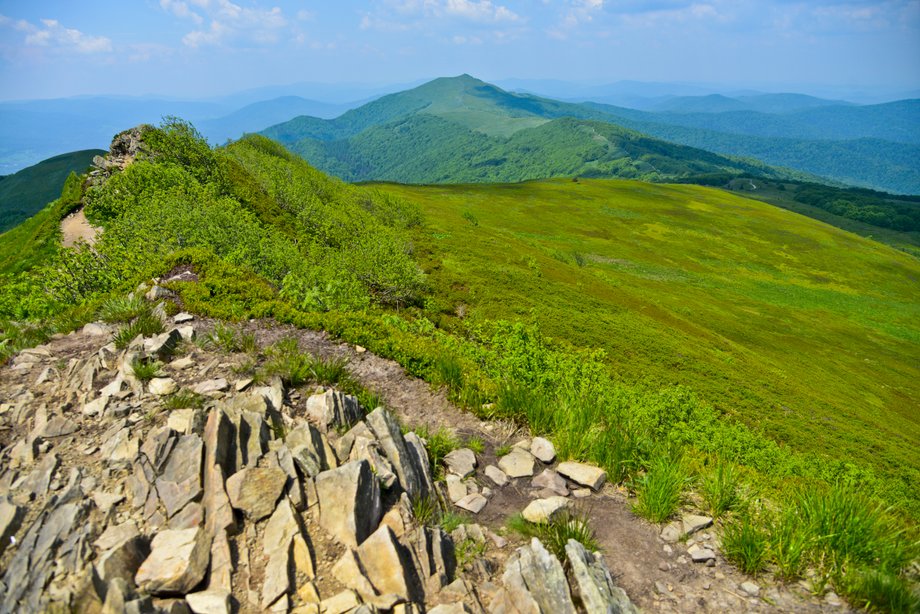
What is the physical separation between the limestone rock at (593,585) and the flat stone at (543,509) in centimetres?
98

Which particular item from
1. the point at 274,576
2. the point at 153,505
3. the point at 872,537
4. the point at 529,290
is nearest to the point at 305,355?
the point at 153,505

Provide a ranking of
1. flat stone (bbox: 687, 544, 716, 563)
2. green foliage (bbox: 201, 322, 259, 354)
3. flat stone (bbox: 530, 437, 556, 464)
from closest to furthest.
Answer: flat stone (bbox: 687, 544, 716, 563) < flat stone (bbox: 530, 437, 556, 464) < green foliage (bbox: 201, 322, 259, 354)

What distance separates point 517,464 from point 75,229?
38169 mm

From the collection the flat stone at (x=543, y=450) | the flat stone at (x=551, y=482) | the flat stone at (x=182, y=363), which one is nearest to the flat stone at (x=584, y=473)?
the flat stone at (x=551, y=482)

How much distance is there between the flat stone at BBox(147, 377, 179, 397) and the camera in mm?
9305

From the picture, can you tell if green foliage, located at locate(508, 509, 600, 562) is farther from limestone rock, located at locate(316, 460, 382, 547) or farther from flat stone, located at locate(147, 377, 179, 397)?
flat stone, located at locate(147, 377, 179, 397)

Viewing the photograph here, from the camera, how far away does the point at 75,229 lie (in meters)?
33.2

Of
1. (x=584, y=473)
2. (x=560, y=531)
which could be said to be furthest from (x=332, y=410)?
(x=584, y=473)

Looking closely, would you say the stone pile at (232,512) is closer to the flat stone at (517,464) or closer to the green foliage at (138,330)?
the flat stone at (517,464)

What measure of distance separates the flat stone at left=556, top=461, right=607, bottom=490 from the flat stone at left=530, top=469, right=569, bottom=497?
179 mm

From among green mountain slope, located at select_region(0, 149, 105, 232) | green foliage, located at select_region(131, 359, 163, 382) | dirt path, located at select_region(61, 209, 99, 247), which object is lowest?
green foliage, located at select_region(131, 359, 163, 382)

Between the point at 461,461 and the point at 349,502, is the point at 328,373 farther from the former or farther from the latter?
the point at 349,502

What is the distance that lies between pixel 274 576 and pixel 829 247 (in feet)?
489

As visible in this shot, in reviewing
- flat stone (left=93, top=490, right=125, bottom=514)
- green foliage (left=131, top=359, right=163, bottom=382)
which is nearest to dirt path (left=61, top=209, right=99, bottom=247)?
green foliage (left=131, top=359, right=163, bottom=382)
